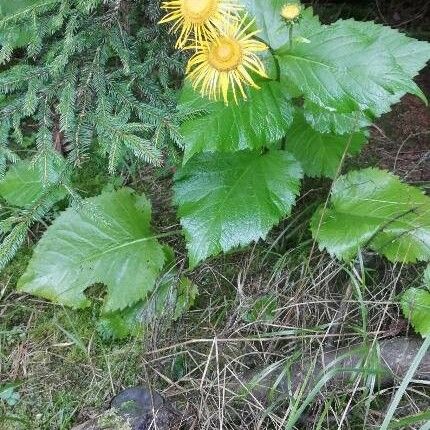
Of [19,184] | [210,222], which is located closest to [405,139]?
[210,222]

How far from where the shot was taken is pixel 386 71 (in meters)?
1.31

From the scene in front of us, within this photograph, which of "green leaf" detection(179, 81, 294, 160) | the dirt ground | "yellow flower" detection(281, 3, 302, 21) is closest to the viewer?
"yellow flower" detection(281, 3, 302, 21)

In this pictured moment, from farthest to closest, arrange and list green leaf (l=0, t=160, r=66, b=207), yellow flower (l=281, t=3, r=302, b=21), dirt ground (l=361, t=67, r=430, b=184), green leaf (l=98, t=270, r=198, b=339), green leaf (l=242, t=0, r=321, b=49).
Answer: dirt ground (l=361, t=67, r=430, b=184) → green leaf (l=0, t=160, r=66, b=207) → green leaf (l=98, t=270, r=198, b=339) → green leaf (l=242, t=0, r=321, b=49) → yellow flower (l=281, t=3, r=302, b=21)

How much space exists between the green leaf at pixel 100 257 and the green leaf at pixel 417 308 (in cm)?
67

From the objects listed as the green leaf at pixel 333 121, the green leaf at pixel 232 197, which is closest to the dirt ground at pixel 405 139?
the green leaf at pixel 333 121

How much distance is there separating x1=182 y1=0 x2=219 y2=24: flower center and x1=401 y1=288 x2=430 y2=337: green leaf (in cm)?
83

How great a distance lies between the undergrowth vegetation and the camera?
1.37 meters

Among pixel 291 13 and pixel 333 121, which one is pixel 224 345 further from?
pixel 291 13

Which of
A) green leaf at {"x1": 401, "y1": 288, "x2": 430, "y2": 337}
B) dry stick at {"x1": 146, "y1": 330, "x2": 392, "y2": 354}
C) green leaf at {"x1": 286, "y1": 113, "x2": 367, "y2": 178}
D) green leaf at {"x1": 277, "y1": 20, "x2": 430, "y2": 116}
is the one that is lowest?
green leaf at {"x1": 401, "y1": 288, "x2": 430, "y2": 337}

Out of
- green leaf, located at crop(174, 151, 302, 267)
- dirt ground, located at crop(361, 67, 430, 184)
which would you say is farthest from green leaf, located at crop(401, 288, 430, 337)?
dirt ground, located at crop(361, 67, 430, 184)

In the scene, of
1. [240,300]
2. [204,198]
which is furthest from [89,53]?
[240,300]

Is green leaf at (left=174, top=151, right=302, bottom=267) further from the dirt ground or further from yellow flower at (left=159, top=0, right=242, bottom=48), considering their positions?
the dirt ground

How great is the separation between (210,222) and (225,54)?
1.37ft

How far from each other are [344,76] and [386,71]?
0.09 meters
